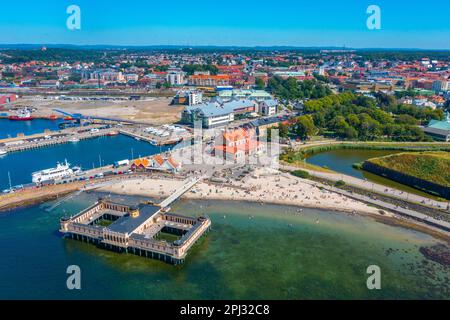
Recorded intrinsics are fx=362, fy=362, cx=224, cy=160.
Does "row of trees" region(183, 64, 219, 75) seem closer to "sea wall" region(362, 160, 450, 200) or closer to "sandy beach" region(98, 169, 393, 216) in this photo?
"sea wall" region(362, 160, 450, 200)

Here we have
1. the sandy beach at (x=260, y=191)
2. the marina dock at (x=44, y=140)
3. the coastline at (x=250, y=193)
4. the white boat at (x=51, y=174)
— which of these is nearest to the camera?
the coastline at (x=250, y=193)

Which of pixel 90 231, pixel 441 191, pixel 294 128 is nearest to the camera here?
pixel 90 231

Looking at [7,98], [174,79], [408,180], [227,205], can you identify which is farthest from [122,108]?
[408,180]

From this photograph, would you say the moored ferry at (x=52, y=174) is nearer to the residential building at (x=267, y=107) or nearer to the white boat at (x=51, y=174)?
the white boat at (x=51, y=174)

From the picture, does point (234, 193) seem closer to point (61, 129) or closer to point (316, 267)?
point (316, 267)

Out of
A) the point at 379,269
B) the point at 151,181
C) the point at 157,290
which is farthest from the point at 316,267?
the point at 151,181

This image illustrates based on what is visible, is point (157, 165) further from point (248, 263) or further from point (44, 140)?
point (44, 140)

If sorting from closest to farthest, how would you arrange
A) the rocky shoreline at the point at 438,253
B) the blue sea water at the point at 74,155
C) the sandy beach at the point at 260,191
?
1. the rocky shoreline at the point at 438,253
2. the sandy beach at the point at 260,191
3. the blue sea water at the point at 74,155

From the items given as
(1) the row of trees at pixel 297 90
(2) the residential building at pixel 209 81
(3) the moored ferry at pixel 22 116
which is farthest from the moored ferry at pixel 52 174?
(2) the residential building at pixel 209 81

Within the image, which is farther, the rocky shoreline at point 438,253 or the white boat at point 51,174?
the white boat at point 51,174
